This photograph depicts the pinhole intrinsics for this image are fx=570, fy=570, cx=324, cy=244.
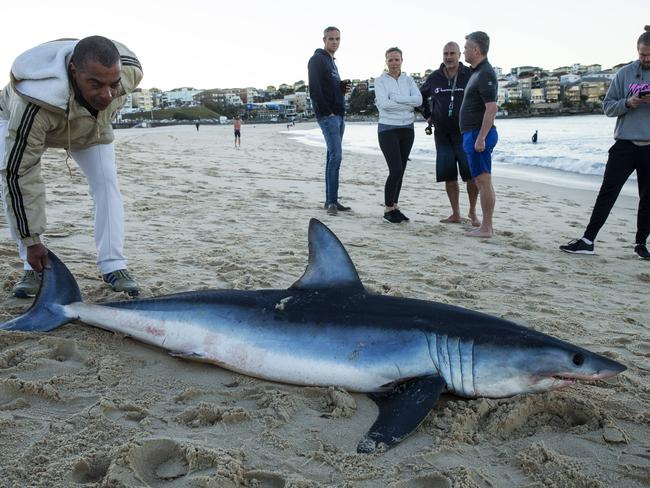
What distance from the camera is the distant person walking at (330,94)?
26.3 ft

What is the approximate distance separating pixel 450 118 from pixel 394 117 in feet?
2.45

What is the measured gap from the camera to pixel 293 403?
270 cm

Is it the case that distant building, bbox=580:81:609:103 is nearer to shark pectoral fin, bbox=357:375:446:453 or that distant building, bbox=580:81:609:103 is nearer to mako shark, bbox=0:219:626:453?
mako shark, bbox=0:219:626:453

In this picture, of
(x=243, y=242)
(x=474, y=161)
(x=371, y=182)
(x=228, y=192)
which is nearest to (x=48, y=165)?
(x=228, y=192)

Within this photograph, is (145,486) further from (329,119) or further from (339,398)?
(329,119)

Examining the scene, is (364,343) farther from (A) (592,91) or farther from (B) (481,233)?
(A) (592,91)

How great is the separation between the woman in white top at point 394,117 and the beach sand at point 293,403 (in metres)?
1.68

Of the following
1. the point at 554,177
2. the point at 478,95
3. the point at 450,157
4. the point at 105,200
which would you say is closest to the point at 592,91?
the point at 554,177

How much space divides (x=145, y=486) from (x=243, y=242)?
4.16 meters

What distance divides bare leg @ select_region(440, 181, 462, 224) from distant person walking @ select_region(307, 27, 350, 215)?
1560mm

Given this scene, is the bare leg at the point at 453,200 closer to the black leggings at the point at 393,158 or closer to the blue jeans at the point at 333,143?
the black leggings at the point at 393,158

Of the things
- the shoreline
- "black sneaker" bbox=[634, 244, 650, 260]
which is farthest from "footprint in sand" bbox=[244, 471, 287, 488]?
the shoreline

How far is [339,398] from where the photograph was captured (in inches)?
107

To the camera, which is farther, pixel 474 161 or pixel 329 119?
pixel 329 119
